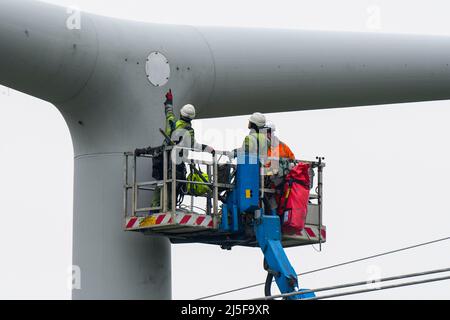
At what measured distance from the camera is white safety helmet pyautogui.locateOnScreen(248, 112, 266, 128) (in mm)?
18984

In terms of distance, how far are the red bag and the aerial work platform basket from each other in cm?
17

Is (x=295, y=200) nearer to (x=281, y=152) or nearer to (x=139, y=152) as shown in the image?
(x=281, y=152)

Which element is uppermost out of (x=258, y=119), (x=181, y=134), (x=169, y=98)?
(x=169, y=98)

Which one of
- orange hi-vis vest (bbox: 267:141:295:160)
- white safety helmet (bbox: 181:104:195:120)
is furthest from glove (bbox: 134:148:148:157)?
orange hi-vis vest (bbox: 267:141:295:160)

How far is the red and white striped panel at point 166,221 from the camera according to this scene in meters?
17.8

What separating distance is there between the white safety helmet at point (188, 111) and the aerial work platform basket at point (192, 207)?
646 millimetres

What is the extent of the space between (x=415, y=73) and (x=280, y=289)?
503cm

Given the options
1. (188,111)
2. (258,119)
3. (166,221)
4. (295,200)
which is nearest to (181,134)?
(188,111)

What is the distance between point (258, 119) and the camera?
62.3 feet

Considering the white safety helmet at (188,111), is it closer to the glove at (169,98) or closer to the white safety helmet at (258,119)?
the glove at (169,98)

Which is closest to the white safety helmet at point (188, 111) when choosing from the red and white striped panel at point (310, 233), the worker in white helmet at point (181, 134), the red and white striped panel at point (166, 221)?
the worker in white helmet at point (181, 134)

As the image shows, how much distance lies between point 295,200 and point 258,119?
121 cm

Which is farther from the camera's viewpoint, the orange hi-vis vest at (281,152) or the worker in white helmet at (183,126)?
the orange hi-vis vest at (281,152)
